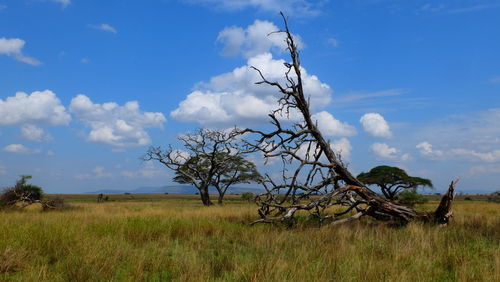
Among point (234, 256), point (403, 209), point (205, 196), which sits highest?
point (403, 209)

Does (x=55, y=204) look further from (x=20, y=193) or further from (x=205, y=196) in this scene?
(x=205, y=196)

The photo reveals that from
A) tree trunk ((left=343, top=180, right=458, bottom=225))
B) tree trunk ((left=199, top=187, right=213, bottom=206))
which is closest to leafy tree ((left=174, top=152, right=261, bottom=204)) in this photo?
tree trunk ((left=199, top=187, right=213, bottom=206))

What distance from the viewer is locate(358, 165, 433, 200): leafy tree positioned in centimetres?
4662

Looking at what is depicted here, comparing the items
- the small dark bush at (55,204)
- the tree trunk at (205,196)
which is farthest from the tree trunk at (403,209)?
the tree trunk at (205,196)

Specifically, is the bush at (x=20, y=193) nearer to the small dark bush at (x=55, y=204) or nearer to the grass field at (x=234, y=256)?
the small dark bush at (x=55, y=204)

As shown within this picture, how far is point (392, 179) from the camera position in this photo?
4719 cm

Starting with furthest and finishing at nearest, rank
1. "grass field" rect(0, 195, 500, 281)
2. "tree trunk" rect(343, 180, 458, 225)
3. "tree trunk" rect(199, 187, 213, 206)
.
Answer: "tree trunk" rect(199, 187, 213, 206) → "tree trunk" rect(343, 180, 458, 225) → "grass field" rect(0, 195, 500, 281)

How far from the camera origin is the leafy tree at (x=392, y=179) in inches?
1836

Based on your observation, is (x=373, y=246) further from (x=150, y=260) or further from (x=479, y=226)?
(x=479, y=226)

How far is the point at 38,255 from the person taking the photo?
6.28 meters

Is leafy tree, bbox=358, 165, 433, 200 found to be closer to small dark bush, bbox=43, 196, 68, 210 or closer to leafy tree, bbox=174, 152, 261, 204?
leafy tree, bbox=174, 152, 261, 204

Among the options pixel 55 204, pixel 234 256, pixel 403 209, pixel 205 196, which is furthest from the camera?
pixel 205 196

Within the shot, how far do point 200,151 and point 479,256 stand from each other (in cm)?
3212

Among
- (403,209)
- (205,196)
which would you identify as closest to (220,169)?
(205,196)
